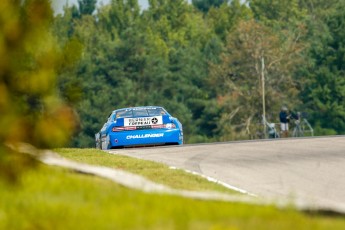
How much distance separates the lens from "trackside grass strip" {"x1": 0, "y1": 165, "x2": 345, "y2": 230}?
368 inches

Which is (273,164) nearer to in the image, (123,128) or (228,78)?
(123,128)

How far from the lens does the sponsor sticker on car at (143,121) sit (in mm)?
31438

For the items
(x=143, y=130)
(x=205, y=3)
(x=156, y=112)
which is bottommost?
(x=143, y=130)

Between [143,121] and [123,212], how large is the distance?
21574 mm

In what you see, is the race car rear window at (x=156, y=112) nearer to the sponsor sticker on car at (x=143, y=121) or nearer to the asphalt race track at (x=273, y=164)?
the sponsor sticker on car at (x=143, y=121)

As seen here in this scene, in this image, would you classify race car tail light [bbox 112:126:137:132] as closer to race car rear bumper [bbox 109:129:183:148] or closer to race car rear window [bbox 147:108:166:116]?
race car rear bumper [bbox 109:129:183:148]

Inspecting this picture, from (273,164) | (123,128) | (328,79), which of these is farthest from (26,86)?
(328,79)

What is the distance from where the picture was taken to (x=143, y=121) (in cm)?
3153

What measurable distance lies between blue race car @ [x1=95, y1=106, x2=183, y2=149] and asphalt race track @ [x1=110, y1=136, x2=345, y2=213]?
189cm

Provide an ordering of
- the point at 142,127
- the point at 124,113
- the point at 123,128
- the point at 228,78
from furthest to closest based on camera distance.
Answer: the point at 228,78, the point at 124,113, the point at 123,128, the point at 142,127

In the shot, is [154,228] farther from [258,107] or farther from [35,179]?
[258,107]

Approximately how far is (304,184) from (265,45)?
4019 inches

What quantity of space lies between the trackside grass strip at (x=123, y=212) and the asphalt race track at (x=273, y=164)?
3.31 meters

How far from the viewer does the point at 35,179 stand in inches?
504
